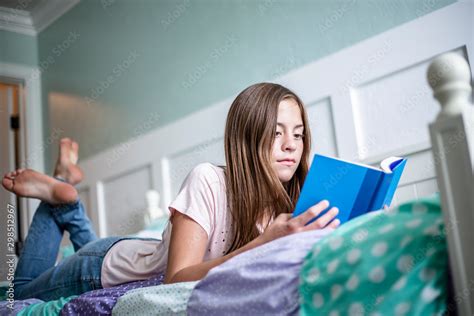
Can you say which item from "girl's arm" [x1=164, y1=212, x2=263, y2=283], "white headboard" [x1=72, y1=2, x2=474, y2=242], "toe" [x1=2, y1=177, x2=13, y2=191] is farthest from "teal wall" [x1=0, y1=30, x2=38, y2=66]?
"girl's arm" [x1=164, y1=212, x2=263, y2=283]

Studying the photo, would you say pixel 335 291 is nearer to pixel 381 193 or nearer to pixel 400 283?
pixel 400 283

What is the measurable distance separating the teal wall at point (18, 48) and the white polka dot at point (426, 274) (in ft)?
11.4

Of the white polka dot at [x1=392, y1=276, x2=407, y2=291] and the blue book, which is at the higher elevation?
the blue book

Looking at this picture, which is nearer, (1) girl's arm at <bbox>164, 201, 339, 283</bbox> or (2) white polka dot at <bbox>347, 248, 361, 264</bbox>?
(2) white polka dot at <bbox>347, 248, 361, 264</bbox>

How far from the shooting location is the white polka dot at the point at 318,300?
0.75 metres

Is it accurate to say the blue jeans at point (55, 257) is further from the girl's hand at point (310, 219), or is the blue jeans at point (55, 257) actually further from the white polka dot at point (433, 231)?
the white polka dot at point (433, 231)

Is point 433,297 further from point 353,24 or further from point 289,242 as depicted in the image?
point 353,24

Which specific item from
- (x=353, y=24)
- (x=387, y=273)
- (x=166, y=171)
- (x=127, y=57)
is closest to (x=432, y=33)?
(x=353, y=24)

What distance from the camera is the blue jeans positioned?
1.48 m

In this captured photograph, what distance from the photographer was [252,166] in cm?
125

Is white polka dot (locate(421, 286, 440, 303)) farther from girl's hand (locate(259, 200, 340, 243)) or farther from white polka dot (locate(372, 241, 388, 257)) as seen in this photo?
girl's hand (locate(259, 200, 340, 243))

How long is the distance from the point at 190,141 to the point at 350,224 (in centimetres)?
182

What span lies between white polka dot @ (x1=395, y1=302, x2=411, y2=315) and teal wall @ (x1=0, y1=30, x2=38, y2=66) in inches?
137

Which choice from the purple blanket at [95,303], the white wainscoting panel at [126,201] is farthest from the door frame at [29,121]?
the purple blanket at [95,303]
